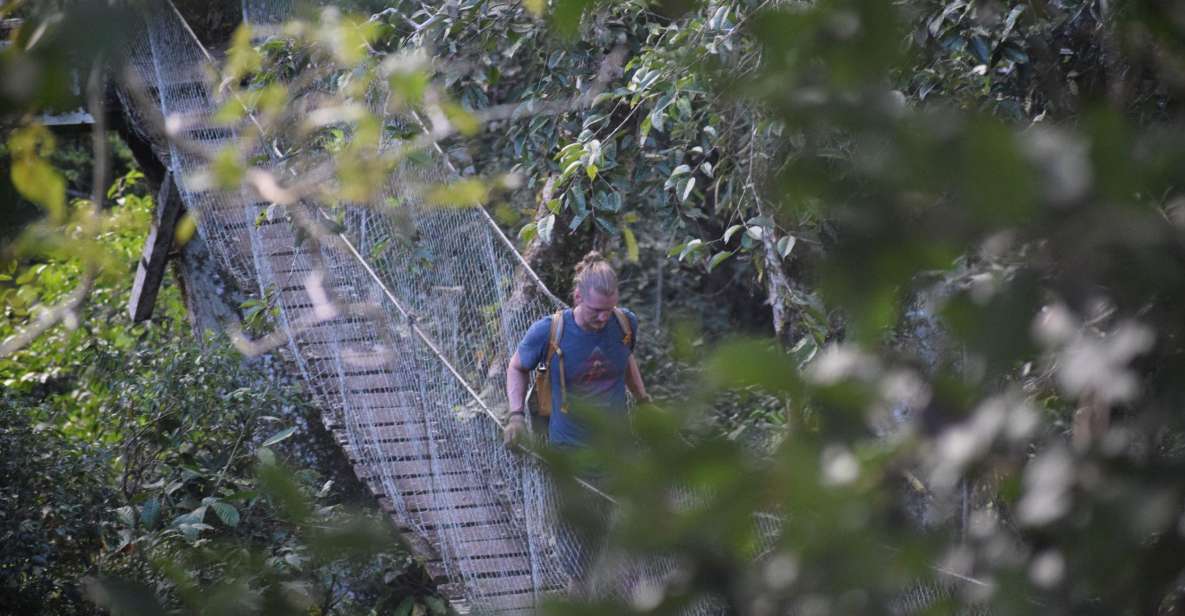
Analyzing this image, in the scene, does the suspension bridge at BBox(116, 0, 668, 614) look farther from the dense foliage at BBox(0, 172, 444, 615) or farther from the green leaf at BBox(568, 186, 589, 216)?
the green leaf at BBox(568, 186, 589, 216)

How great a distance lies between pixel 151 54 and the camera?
456 centimetres

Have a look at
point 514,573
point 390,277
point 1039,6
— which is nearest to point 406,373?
point 390,277

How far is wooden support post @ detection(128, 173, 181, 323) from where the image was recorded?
5.23m

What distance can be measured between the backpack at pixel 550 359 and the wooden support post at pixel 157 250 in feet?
7.77

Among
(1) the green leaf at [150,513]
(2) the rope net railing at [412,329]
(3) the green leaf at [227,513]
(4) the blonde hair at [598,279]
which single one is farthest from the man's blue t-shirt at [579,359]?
(1) the green leaf at [150,513]

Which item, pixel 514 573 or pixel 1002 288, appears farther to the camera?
pixel 514 573

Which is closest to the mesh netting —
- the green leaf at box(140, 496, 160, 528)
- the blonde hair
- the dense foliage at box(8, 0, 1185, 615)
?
the blonde hair

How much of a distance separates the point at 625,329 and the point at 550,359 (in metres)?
0.25

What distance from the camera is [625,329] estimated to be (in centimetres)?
359

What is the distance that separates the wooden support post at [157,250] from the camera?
5.23 meters

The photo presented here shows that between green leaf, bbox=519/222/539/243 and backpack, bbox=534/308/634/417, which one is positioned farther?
green leaf, bbox=519/222/539/243

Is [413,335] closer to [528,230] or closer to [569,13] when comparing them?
[528,230]

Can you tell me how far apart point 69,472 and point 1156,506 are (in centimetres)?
378

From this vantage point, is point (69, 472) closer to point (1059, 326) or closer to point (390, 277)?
point (390, 277)
